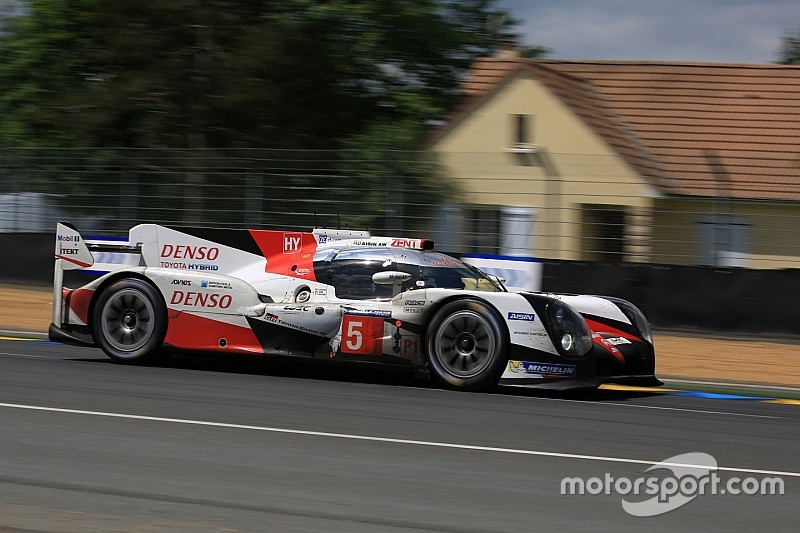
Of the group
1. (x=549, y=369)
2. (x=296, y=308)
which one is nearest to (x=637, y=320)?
(x=549, y=369)

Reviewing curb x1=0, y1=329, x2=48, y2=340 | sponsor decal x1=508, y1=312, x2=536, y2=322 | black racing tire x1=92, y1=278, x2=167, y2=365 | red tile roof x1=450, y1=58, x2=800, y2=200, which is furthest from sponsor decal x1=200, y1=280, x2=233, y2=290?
red tile roof x1=450, y1=58, x2=800, y2=200

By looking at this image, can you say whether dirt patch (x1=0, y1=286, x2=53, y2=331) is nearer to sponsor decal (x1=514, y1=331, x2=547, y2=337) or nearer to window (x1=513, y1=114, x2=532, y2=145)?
sponsor decal (x1=514, y1=331, x2=547, y2=337)

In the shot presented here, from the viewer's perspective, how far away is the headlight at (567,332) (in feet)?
27.6

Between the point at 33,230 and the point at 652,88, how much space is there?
13768 millimetres

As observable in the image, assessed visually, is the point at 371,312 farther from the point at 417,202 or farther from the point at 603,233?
the point at 417,202

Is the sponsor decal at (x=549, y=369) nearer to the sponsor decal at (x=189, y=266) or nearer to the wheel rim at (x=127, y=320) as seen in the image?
the sponsor decal at (x=189, y=266)

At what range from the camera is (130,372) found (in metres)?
9.23

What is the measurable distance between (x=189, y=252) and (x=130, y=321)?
2.55ft

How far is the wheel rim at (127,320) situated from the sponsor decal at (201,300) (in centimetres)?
26

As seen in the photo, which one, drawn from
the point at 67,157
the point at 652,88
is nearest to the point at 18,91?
the point at 67,157

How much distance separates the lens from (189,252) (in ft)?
32.0

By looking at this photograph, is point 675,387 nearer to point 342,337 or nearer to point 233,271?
point 342,337

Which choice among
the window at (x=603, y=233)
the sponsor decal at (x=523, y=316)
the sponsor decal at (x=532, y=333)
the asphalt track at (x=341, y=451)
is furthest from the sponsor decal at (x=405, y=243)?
the window at (x=603, y=233)

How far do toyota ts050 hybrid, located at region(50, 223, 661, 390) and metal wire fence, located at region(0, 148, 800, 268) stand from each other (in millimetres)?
5510
